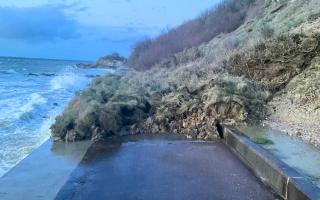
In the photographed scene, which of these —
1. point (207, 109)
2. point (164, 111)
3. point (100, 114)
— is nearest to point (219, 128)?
A: point (207, 109)

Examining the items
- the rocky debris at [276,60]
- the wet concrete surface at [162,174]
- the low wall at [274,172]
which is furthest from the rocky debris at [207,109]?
the low wall at [274,172]

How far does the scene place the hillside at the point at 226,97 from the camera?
41.4ft

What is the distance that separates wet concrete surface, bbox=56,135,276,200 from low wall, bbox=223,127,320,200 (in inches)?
6.9

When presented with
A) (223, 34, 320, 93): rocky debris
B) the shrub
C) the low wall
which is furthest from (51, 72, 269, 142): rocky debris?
the shrub

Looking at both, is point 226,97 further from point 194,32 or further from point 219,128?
point 194,32

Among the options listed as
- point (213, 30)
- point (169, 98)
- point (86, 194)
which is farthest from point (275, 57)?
point (213, 30)

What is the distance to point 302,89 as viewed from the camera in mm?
14188

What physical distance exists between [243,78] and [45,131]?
6610 mm

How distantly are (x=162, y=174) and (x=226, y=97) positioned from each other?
5.59 meters

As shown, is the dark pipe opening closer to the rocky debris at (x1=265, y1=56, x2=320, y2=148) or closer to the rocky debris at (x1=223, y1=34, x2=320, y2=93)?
the rocky debris at (x1=265, y1=56, x2=320, y2=148)

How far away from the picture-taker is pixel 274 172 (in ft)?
25.8

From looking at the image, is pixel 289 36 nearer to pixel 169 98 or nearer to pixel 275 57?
pixel 275 57

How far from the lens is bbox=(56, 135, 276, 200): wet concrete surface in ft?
24.5

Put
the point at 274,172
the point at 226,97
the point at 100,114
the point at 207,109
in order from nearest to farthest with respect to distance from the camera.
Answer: the point at 274,172, the point at 100,114, the point at 207,109, the point at 226,97
